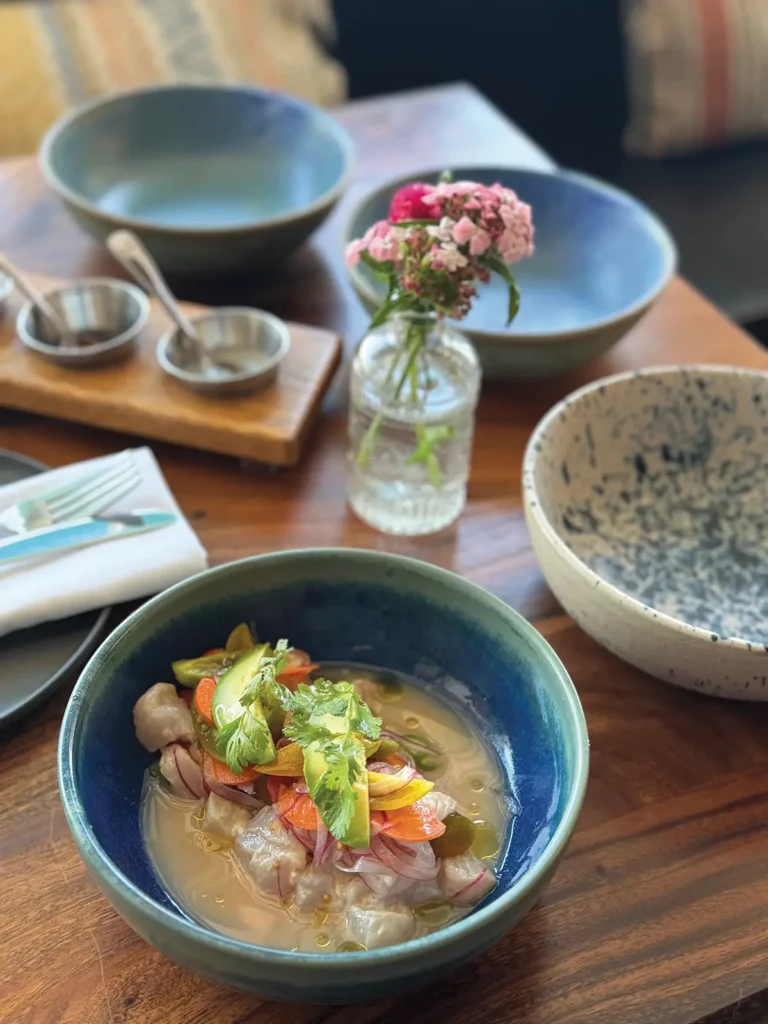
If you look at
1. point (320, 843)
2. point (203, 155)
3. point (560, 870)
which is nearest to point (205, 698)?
point (320, 843)

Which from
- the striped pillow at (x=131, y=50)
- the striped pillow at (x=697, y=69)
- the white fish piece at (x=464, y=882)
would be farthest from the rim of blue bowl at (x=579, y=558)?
the striped pillow at (x=697, y=69)

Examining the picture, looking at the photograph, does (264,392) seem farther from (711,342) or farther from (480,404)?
(711,342)

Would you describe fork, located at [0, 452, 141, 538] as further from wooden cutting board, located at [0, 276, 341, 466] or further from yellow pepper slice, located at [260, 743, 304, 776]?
yellow pepper slice, located at [260, 743, 304, 776]

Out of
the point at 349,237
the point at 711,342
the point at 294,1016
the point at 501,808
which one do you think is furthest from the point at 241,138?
the point at 294,1016

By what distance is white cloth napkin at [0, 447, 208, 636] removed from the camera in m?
0.81

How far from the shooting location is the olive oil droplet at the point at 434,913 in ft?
2.08

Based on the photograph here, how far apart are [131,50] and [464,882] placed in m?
1.73

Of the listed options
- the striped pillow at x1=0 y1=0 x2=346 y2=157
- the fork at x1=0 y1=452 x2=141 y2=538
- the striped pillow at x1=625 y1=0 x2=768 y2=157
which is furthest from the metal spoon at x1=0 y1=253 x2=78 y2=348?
the striped pillow at x1=625 y1=0 x2=768 y2=157

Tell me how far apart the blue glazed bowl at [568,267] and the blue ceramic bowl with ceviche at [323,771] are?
40 cm

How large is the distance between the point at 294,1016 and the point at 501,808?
193 mm

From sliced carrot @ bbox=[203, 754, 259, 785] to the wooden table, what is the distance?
11 centimetres

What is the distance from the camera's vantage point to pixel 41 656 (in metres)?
0.81

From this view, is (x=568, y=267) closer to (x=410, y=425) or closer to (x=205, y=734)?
(x=410, y=425)

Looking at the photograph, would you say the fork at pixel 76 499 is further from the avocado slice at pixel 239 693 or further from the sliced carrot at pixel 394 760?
the sliced carrot at pixel 394 760
